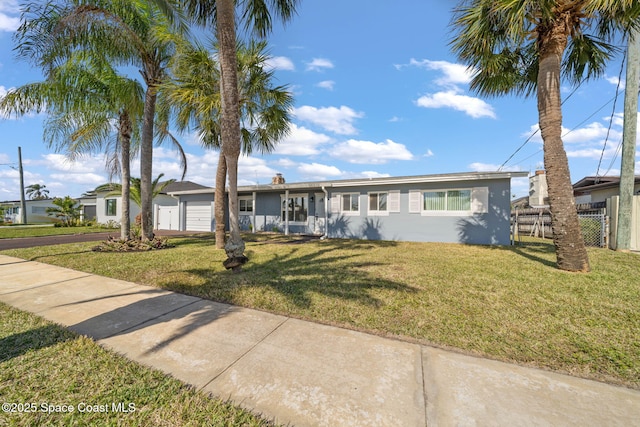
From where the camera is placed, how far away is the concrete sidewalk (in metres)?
2.03

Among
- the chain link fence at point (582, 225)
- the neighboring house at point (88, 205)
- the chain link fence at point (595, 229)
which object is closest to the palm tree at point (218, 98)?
the chain link fence at point (582, 225)

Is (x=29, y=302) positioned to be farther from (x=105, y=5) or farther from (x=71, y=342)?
(x=105, y=5)

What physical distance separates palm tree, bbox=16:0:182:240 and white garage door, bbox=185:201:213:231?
8664 millimetres

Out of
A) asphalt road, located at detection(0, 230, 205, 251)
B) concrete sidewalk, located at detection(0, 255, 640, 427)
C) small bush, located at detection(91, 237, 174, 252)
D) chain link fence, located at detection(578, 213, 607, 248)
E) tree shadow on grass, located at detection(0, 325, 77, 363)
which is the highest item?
chain link fence, located at detection(578, 213, 607, 248)

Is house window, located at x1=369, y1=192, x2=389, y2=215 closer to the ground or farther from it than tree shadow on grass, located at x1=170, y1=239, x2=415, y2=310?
farther from it

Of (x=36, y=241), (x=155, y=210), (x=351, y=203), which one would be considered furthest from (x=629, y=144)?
(x=155, y=210)

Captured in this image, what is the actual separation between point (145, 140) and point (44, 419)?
9.55 metres

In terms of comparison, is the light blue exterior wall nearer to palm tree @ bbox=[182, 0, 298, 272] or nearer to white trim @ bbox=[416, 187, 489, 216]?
white trim @ bbox=[416, 187, 489, 216]

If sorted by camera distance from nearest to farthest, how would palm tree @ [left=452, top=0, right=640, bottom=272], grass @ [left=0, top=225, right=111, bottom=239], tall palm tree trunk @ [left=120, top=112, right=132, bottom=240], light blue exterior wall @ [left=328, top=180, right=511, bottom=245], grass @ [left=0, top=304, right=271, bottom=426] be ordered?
grass @ [left=0, top=304, right=271, bottom=426], palm tree @ [left=452, top=0, right=640, bottom=272], tall palm tree trunk @ [left=120, top=112, right=132, bottom=240], light blue exterior wall @ [left=328, top=180, right=511, bottom=245], grass @ [left=0, top=225, right=111, bottom=239]

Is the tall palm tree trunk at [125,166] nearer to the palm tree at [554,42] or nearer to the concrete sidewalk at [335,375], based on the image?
the concrete sidewalk at [335,375]

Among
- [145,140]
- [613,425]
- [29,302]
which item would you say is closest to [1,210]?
[145,140]

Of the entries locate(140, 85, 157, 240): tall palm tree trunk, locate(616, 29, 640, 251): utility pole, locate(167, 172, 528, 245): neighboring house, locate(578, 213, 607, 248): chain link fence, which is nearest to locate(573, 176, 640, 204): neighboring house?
locate(578, 213, 607, 248): chain link fence

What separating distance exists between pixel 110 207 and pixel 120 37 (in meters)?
20.0

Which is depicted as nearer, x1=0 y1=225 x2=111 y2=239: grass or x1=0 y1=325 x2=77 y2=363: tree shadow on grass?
x1=0 y1=325 x2=77 y2=363: tree shadow on grass
